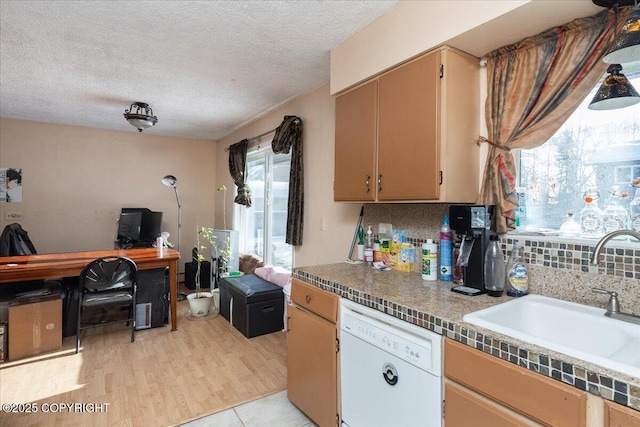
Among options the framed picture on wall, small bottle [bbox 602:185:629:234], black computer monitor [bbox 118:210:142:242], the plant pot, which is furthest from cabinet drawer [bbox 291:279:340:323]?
the framed picture on wall

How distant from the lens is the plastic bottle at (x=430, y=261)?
1.71m

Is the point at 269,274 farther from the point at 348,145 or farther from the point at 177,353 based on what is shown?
the point at 348,145

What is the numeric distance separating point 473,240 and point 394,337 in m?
0.61

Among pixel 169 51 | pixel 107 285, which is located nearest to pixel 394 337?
pixel 169 51

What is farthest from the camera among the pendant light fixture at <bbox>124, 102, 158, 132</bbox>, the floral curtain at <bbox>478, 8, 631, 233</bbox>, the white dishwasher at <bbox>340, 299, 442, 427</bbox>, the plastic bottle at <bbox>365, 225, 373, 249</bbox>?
the pendant light fixture at <bbox>124, 102, 158, 132</bbox>

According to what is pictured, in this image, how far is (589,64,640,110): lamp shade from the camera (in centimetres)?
119

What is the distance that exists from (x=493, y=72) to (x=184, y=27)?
1.77 metres

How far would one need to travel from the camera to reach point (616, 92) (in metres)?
1.19

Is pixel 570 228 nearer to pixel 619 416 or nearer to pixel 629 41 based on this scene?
pixel 629 41

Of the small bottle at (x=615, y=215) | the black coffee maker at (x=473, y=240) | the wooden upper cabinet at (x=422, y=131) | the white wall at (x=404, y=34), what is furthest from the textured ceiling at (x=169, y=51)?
the small bottle at (x=615, y=215)

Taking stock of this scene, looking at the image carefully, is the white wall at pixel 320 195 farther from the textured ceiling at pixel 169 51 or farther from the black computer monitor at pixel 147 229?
the black computer monitor at pixel 147 229

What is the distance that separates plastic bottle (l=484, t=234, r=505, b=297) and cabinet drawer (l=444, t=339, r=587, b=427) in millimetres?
480

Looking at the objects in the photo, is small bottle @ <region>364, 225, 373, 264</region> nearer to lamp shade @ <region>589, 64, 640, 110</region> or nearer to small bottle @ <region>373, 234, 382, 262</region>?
small bottle @ <region>373, 234, 382, 262</region>

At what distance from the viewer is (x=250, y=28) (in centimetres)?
197
